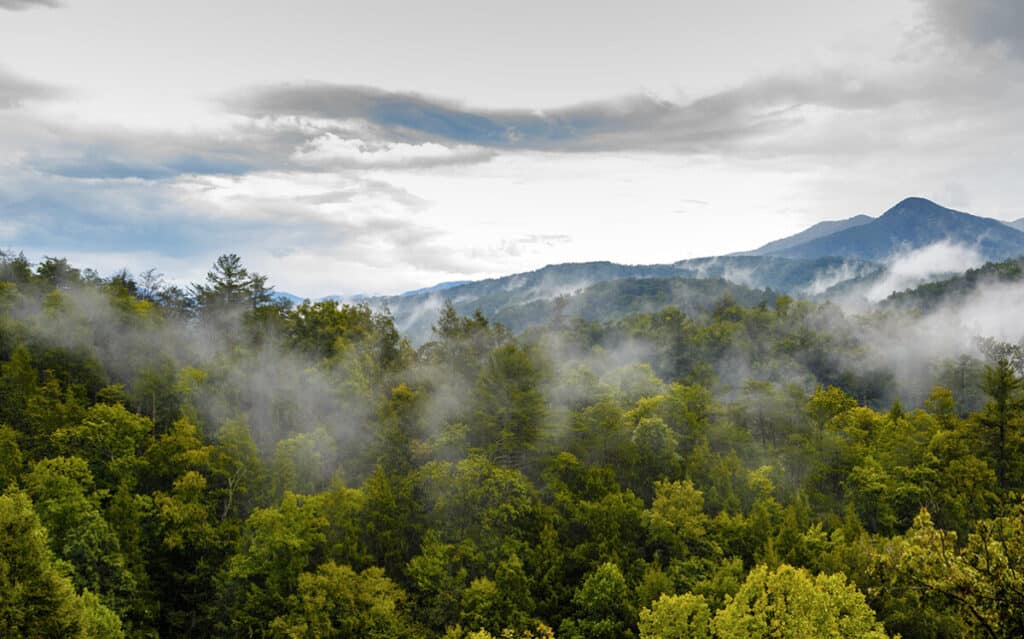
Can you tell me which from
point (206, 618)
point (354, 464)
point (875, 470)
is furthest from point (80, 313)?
point (875, 470)

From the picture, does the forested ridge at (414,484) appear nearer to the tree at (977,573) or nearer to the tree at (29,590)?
the tree at (29,590)

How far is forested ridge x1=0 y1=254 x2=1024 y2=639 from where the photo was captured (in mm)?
40938

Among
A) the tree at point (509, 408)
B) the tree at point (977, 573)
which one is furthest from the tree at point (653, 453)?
the tree at point (977, 573)

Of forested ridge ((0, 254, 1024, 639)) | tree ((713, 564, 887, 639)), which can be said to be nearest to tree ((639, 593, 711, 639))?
forested ridge ((0, 254, 1024, 639))

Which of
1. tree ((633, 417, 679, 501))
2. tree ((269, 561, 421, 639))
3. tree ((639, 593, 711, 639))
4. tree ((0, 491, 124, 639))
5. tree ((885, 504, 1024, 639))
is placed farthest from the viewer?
tree ((633, 417, 679, 501))

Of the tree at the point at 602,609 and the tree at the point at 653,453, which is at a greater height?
the tree at the point at 653,453

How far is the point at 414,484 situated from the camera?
2175 inches

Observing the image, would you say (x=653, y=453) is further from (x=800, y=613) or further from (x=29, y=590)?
(x=29, y=590)

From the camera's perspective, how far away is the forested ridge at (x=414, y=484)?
134 ft

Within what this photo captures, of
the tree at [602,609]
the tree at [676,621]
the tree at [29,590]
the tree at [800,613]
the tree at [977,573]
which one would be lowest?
the tree at [602,609]

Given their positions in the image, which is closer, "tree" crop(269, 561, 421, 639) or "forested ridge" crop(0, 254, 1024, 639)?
"tree" crop(269, 561, 421, 639)

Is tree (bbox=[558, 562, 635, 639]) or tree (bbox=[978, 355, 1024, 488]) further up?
tree (bbox=[978, 355, 1024, 488])

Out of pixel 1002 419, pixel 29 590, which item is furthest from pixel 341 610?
pixel 1002 419

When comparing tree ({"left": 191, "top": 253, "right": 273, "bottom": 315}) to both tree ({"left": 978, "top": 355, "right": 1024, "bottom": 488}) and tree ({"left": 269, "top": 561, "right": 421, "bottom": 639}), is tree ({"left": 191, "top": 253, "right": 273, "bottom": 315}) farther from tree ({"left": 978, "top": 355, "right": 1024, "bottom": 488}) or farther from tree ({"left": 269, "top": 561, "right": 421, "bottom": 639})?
tree ({"left": 978, "top": 355, "right": 1024, "bottom": 488})
